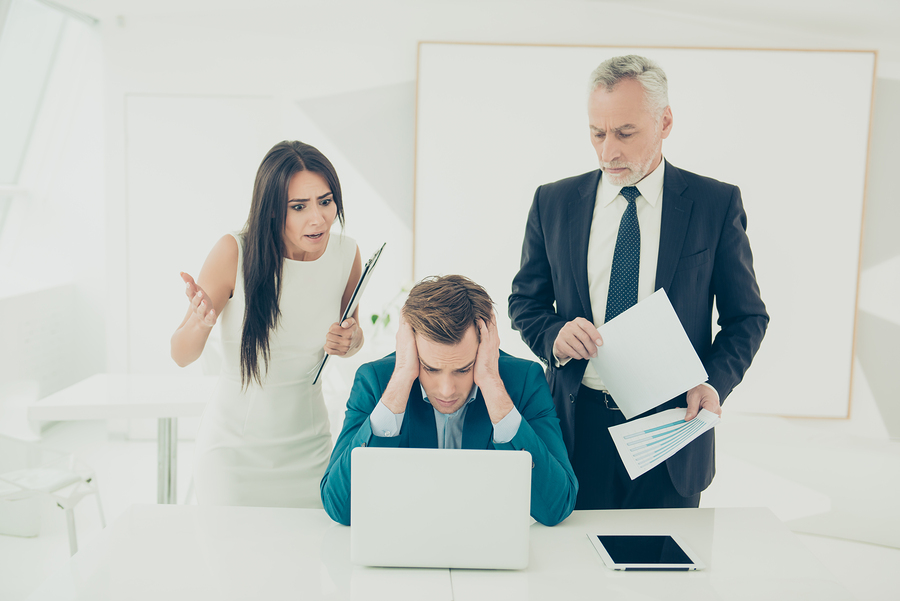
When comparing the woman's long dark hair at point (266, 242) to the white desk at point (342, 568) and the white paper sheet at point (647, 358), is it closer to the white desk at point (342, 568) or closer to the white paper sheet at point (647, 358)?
the white desk at point (342, 568)

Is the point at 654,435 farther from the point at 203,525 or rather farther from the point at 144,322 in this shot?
the point at 144,322

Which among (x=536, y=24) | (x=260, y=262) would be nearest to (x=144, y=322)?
(x=260, y=262)

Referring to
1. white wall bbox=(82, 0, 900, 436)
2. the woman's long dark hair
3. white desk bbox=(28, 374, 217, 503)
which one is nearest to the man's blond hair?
the woman's long dark hair

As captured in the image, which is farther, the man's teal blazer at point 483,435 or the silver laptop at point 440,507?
the man's teal blazer at point 483,435

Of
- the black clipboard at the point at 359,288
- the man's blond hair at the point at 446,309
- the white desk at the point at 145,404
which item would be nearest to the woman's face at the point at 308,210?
the black clipboard at the point at 359,288

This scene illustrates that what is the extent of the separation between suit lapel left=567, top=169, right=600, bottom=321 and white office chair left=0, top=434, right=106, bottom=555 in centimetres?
207

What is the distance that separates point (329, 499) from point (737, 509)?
3.22 feet

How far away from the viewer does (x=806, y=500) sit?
3.13m

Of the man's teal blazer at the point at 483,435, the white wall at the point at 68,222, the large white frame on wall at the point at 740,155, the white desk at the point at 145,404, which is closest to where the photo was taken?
the man's teal blazer at the point at 483,435

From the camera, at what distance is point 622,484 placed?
174 centimetres

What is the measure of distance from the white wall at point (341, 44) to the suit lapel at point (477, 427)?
259 centimetres

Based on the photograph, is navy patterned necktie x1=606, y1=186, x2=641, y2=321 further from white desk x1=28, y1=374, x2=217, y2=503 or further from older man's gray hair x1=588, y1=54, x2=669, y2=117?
white desk x1=28, y1=374, x2=217, y2=503

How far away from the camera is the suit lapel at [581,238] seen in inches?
68.4

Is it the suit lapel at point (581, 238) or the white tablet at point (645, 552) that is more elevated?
the suit lapel at point (581, 238)
